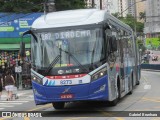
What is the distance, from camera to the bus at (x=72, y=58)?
13.8 metres

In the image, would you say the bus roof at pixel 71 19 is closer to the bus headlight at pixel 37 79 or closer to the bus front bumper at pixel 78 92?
the bus headlight at pixel 37 79

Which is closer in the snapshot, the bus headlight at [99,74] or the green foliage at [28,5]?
the bus headlight at [99,74]

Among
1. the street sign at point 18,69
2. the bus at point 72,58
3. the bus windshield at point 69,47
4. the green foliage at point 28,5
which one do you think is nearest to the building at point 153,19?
the green foliage at point 28,5

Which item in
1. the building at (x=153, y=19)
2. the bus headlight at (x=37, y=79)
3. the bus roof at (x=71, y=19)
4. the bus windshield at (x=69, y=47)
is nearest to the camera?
the bus windshield at (x=69, y=47)

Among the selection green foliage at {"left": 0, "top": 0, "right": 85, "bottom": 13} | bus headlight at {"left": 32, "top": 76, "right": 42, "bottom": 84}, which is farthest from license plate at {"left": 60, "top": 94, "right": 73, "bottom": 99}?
green foliage at {"left": 0, "top": 0, "right": 85, "bottom": 13}

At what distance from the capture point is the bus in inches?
544

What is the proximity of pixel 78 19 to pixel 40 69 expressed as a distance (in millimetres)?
2099

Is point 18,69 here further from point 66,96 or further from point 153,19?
point 153,19

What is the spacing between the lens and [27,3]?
45.2 metres

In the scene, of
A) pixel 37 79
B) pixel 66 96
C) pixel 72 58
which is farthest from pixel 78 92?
pixel 37 79

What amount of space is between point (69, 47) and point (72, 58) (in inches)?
15.6

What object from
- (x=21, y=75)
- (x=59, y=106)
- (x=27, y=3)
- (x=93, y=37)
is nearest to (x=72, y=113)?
(x=59, y=106)

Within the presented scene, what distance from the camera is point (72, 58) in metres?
Result: 14.0

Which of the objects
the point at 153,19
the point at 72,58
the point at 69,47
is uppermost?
the point at 69,47
